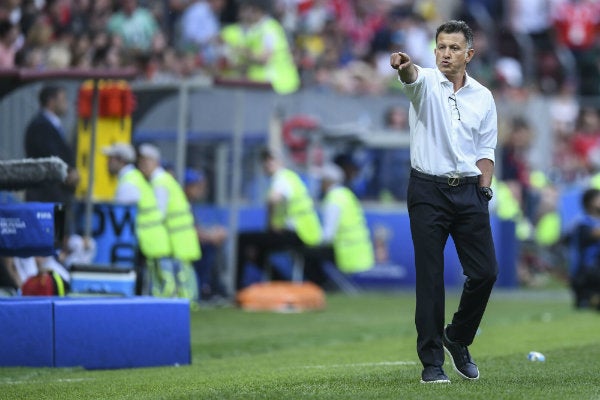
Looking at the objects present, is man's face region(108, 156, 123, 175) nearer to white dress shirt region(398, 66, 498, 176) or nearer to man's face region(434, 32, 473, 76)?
white dress shirt region(398, 66, 498, 176)

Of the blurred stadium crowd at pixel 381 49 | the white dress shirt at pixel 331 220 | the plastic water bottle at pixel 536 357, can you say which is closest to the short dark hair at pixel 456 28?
the plastic water bottle at pixel 536 357

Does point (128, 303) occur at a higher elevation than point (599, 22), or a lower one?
lower

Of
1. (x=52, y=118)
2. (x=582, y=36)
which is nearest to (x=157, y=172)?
(x=52, y=118)

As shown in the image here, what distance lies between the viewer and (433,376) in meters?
9.20

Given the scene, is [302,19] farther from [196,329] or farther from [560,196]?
[196,329]

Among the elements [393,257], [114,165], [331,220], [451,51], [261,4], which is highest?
[261,4]

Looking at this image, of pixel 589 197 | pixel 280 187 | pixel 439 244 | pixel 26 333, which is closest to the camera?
pixel 439 244

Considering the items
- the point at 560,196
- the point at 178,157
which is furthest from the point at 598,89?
the point at 178,157

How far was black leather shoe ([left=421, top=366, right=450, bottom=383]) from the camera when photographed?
9.19 meters

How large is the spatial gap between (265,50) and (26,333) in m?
13.2

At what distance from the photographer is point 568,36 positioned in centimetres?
3234

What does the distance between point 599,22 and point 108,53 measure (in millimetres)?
15768

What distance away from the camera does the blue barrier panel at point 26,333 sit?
1112cm

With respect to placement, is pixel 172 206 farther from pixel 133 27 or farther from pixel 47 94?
pixel 133 27
